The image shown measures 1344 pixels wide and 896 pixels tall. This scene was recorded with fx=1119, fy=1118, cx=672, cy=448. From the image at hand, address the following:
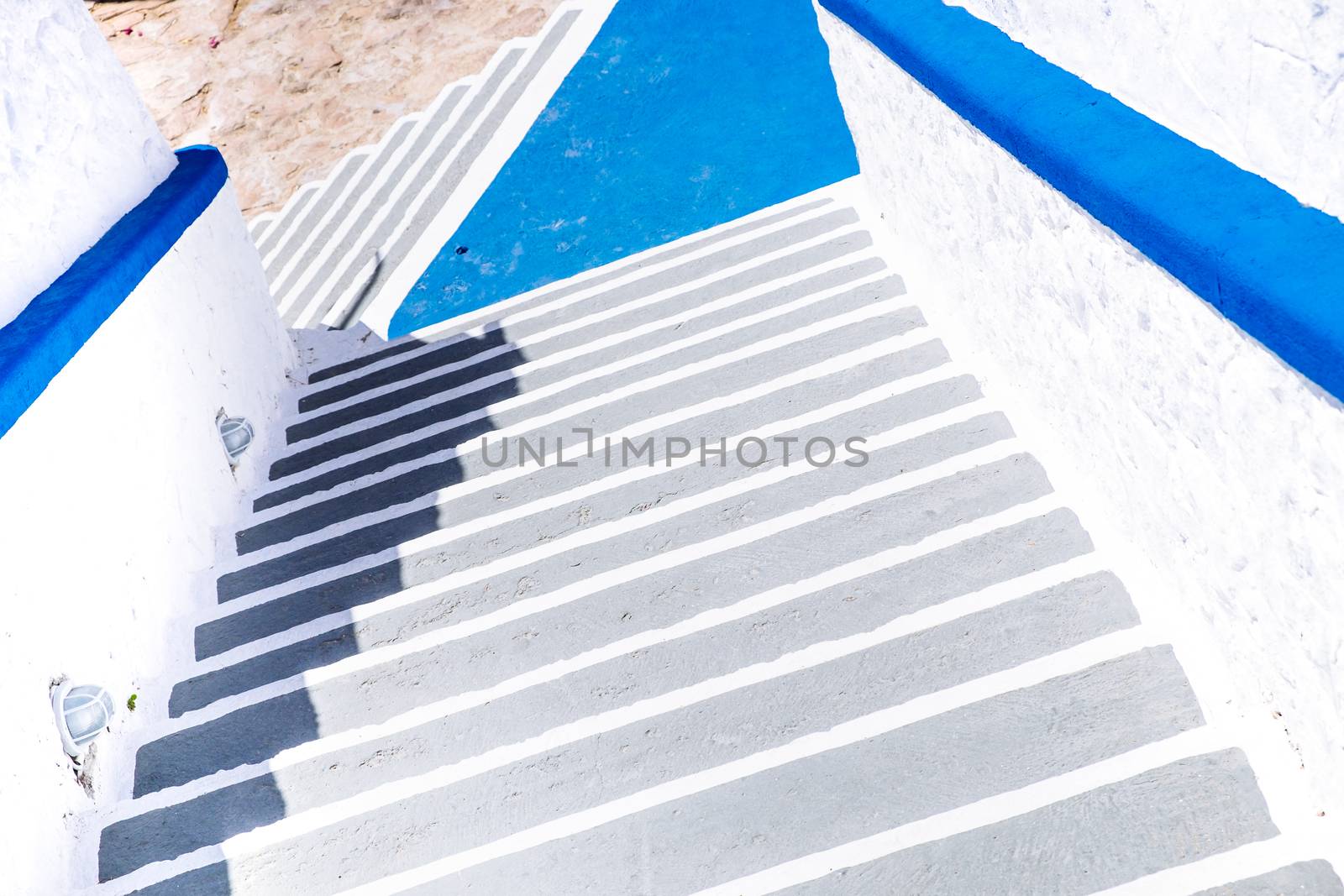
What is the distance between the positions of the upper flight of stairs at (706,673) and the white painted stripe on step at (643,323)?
1.23 ft

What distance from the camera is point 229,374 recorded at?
6.29 m

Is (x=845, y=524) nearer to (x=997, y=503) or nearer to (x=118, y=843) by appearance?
(x=997, y=503)

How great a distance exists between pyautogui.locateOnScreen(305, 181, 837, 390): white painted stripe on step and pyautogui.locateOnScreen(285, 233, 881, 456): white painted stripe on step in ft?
1.38

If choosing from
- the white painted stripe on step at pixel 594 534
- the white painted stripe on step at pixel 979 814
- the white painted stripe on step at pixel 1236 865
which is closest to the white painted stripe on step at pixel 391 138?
the white painted stripe on step at pixel 594 534

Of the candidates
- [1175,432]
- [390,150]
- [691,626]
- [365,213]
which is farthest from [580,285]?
[1175,432]

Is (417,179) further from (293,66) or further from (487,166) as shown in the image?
(293,66)

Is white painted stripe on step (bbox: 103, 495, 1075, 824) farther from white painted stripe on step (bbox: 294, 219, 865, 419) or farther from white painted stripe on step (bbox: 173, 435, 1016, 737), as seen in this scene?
white painted stripe on step (bbox: 294, 219, 865, 419)

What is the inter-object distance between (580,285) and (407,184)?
8.74 feet

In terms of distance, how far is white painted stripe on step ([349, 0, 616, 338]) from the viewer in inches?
325

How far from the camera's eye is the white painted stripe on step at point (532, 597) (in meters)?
4.63

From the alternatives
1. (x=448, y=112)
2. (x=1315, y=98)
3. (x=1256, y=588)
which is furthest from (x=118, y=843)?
(x=448, y=112)

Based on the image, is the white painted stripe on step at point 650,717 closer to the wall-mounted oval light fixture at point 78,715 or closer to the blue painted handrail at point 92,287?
the wall-mounted oval light fixture at point 78,715

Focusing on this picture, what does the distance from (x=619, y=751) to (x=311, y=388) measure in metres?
4.32

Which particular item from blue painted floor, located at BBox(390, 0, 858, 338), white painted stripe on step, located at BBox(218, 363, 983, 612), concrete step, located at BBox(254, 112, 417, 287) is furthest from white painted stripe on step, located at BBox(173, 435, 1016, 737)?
concrete step, located at BBox(254, 112, 417, 287)
